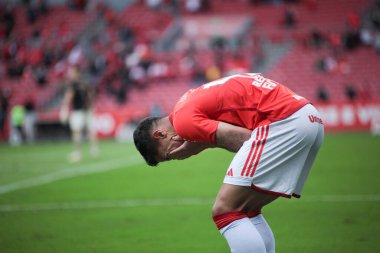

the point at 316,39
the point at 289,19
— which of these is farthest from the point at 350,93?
the point at 289,19

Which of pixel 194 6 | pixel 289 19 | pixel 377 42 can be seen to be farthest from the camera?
pixel 194 6

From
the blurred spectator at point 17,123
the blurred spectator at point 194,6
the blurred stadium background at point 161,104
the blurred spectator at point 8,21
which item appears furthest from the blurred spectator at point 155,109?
the blurred spectator at point 8,21

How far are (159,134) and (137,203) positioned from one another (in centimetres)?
547

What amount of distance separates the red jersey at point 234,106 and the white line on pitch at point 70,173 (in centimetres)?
804

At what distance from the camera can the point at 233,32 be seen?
112 feet

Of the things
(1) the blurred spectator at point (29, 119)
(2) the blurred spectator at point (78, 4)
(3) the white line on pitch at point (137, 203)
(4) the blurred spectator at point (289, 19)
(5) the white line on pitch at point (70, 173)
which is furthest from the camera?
(2) the blurred spectator at point (78, 4)

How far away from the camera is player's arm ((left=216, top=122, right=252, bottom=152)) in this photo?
4.09 m

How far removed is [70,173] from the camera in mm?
14219

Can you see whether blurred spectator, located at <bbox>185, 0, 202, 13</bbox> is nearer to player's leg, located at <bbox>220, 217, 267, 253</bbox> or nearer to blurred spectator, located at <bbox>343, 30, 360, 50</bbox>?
blurred spectator, located at <bbox>343, 30, 360, 50</bbox>

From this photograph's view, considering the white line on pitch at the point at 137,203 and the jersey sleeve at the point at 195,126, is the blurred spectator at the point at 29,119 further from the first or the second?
the jersey sleeve at the point at 195,126

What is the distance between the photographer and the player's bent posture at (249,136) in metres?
4.13

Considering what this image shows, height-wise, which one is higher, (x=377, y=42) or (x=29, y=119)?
(x=377, y=42)

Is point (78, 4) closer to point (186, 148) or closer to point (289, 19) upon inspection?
point (289, 19)

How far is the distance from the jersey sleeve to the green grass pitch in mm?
2566
